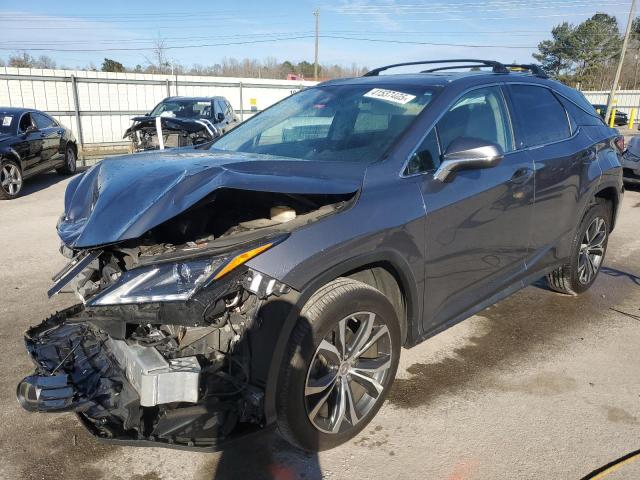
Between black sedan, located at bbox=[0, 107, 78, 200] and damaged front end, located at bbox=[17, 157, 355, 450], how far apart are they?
26.4ft

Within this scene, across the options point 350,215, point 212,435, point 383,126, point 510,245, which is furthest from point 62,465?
point 510,245

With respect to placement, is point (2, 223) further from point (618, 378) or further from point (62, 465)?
point (618, 378)

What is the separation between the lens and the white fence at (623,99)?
120ft

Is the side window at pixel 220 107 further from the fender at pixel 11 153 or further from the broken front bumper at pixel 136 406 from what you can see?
the broken front bumper at pixel 136 406

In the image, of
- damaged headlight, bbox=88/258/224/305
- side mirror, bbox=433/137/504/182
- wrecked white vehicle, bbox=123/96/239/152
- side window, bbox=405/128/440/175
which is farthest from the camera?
wrecked white vehicle, bbox=123/96/239/152

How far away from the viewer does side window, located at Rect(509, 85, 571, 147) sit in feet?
12.2

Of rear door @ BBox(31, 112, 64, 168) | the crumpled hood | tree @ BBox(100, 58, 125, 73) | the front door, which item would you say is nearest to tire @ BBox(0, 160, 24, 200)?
the front door

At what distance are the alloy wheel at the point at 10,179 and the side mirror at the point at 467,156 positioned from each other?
28.6 feet

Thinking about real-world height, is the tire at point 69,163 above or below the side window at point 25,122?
below

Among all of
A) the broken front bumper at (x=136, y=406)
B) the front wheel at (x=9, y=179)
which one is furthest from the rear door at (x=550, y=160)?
the front wheel at (x=9, y=179)

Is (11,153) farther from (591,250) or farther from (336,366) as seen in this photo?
(591,250)

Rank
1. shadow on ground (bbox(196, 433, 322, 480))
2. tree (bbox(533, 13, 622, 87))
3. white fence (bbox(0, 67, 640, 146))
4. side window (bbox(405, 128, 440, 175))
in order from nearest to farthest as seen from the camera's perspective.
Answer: shadow on ground (bbox(196, 433, 322, 480)) < side window (bbox(405, 128, 440, 175)) < white fence (bbox(0, 67, 640, 146)) < tree (bbox(533, 13, 622, 87))

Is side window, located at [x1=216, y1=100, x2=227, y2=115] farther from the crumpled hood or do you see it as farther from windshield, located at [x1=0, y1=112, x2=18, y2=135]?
the crumpled hood

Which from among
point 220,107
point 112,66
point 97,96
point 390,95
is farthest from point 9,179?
point 112,66
